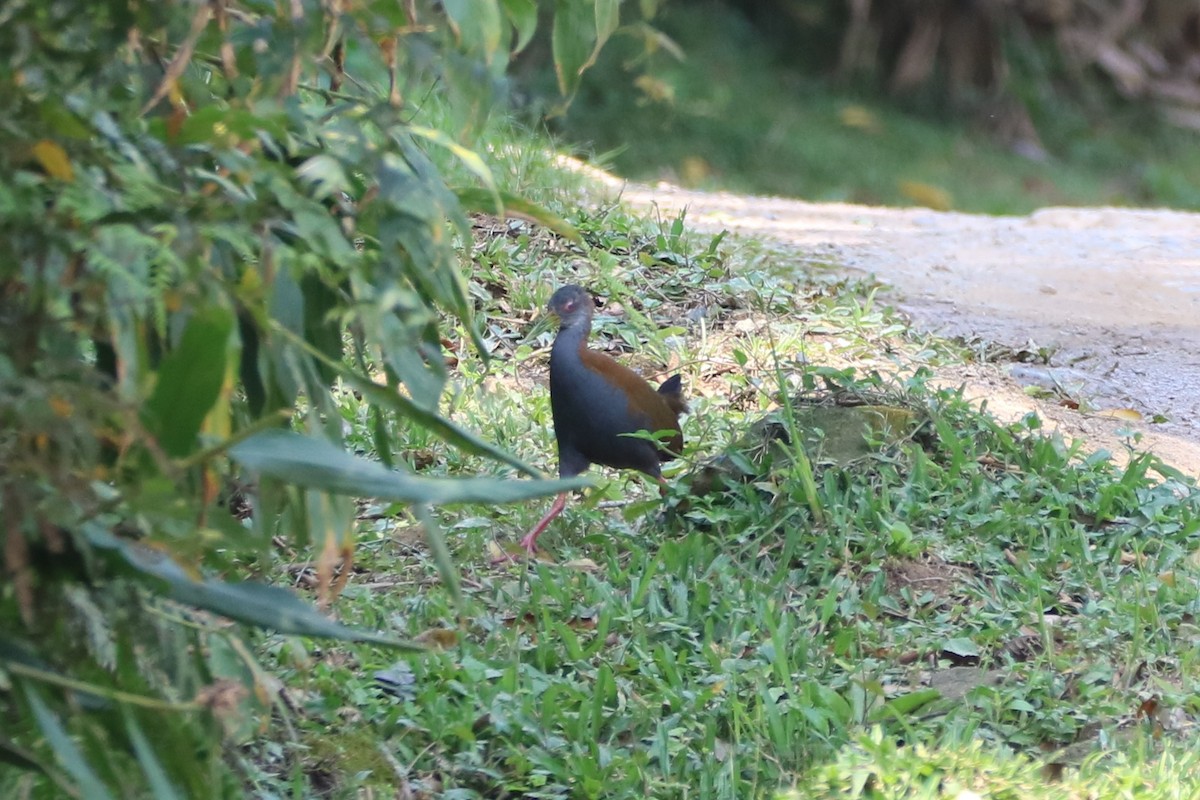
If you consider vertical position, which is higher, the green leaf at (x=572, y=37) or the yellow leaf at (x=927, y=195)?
the green leaf at (x=572, y=37)

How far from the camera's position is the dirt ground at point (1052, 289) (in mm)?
4590

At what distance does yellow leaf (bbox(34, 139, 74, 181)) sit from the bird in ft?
7.25

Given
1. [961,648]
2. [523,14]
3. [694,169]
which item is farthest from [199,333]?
[694,169]

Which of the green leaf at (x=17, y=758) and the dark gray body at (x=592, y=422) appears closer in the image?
the green leaf at (x=17, y=758)

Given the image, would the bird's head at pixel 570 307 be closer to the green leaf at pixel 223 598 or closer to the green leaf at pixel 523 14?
the green leaf at pixel 523 14

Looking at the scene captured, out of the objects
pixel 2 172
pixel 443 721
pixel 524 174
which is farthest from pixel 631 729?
pixel 524 174

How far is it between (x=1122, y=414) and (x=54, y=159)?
3.55m

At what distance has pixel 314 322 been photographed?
247cm

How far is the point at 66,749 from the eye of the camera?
177 cm

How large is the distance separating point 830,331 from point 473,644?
6.90 ft

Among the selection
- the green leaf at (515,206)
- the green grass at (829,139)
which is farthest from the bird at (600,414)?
the green grass at (829,139)

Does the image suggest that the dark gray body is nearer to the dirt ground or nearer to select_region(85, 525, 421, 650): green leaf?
the dirt ground

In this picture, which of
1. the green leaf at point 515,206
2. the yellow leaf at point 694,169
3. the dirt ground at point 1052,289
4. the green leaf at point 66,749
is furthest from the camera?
the yellow leaf at point 694,169

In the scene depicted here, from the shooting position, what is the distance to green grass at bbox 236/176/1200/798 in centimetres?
275
